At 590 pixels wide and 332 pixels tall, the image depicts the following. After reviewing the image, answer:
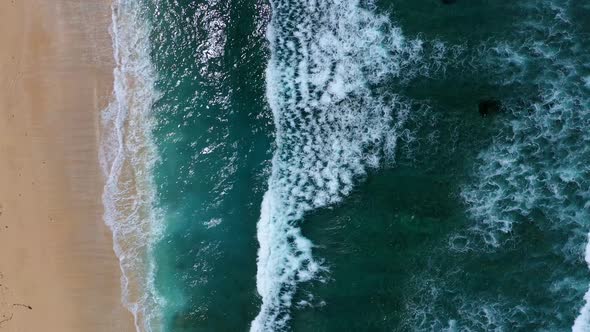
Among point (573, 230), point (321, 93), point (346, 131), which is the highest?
point (321, 93)

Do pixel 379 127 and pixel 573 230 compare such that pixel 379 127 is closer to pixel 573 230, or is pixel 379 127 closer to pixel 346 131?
pixel 346 131

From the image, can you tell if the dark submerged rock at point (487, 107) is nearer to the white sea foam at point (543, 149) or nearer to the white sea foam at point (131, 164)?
the white sea foam at point (543, 149)

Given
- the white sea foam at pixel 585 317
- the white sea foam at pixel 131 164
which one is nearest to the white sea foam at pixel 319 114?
the white sea foam at pixel 131 164

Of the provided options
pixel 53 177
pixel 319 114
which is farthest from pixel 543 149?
pixel 53 177

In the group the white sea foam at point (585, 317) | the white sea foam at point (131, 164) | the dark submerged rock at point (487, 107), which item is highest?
the dark submerged rock at point (487, 107)

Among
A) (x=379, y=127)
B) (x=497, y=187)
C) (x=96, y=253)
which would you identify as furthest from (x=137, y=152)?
(x=497, y=187)

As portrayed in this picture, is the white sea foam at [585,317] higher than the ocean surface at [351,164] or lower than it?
lower

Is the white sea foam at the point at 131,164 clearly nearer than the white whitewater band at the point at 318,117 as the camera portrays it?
No
